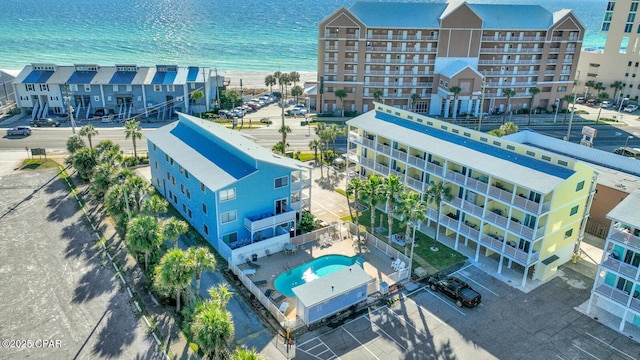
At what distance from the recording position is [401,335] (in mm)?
37312

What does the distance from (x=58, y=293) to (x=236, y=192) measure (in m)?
17.9

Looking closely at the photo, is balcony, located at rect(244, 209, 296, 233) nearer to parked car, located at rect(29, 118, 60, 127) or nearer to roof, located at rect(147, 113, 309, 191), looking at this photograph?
roof, located at rect(147, 113, 309, 191)

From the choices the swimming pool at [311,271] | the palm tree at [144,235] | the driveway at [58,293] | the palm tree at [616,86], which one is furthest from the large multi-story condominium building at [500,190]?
the palm tree at [616,86]

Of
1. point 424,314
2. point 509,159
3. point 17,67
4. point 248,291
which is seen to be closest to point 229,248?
point 248,291

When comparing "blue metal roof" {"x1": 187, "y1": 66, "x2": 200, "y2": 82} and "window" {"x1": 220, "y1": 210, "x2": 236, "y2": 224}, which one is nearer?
"window" {"x1": 220, "y1": 210, "x2": 236, "y2": 224}

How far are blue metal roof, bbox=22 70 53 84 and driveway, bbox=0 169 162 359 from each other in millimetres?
45179

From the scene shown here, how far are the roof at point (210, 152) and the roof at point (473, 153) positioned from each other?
1240 cm

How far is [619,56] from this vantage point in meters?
115

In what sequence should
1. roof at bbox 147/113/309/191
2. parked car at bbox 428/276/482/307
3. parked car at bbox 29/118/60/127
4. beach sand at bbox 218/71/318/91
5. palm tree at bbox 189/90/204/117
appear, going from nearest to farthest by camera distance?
parked car at bbox 428/276/482/307
roof at bbox 147/113/309/191
parked car at bbox 29/118/60/127
palm tree at bbox 189/90/204/117
beach sand at bbox 218/71/318/91

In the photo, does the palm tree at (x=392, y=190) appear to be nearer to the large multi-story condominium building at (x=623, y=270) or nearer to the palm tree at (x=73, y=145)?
the large multi-story condominium building at (x=623, y=270)

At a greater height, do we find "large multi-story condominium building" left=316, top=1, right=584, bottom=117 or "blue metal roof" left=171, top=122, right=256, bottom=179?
"large multi-story condominium building" left=316, top=1, right=584, bottom=117

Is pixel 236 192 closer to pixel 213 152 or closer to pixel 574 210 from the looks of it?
pixel 213 152

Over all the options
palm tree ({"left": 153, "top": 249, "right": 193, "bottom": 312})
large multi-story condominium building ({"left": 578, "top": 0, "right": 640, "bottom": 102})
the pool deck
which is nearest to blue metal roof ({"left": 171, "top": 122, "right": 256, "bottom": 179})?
the pool deck

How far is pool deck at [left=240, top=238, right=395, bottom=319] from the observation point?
43925 mm
